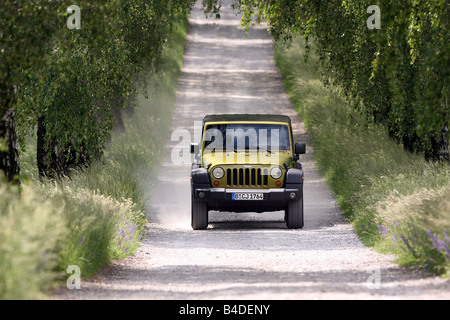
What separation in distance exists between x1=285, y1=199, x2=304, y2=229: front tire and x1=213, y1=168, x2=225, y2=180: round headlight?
1324mm

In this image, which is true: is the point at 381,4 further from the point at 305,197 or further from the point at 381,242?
the point at 305,197

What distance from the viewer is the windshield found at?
17.2 meters

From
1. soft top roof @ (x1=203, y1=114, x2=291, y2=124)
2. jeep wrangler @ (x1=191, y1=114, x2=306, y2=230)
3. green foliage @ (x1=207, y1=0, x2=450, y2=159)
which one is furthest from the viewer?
soft top roof @ (x1=203, y1=114, x2=291, y2=124)

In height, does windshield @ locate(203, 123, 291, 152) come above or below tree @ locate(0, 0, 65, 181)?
below

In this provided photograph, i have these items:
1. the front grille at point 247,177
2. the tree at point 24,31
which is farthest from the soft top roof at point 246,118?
the tree at point 24,31

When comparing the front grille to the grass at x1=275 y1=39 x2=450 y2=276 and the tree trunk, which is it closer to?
the grass at x1=275 y1=39 x2=450 y2=276

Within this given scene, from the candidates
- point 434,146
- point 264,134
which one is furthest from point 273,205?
point 434,146

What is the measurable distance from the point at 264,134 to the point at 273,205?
5.27 ft

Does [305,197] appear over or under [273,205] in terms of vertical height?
under

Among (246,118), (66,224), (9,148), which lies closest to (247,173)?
(246,118)

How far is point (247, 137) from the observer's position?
17.3 meters

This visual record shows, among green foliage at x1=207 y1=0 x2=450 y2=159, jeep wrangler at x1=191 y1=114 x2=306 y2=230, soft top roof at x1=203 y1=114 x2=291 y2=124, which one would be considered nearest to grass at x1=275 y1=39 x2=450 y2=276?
green foliage at x1=207 y1=0 x2=450 y2=159

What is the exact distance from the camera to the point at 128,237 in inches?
555

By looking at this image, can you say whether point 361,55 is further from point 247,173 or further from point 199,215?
point 199,215
